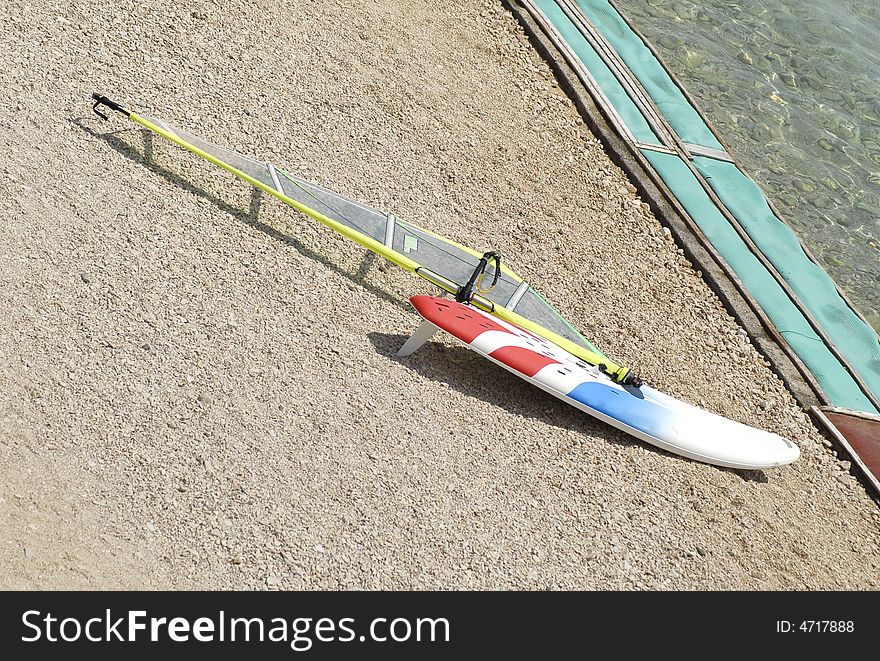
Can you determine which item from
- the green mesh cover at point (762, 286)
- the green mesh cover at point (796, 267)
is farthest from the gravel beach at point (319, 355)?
the green mesh cover at point (796, 267)

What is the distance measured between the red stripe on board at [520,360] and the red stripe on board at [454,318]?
8.4 inches

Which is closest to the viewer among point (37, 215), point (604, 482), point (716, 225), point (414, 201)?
point (604, 482)

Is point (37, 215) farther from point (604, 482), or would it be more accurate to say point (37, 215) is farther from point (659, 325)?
point (659, 325)

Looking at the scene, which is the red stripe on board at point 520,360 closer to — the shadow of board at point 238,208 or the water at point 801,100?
the shadow of board at point 238,208

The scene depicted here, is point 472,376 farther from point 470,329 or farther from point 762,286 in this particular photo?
point 762,286

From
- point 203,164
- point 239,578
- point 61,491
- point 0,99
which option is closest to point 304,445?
point 239,578

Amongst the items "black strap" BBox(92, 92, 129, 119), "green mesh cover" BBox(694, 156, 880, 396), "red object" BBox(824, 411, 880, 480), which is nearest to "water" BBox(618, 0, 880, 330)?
"green mesh cover" BBox(694, 156, 880, 396)

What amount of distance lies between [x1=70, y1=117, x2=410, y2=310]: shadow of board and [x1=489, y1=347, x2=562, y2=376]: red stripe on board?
43.9 inches

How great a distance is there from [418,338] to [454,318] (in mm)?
325

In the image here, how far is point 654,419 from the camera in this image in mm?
6609

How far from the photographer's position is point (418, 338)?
669 centimetres

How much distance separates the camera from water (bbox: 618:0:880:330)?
1004 centimetres

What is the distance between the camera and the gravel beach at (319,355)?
18.0ft
